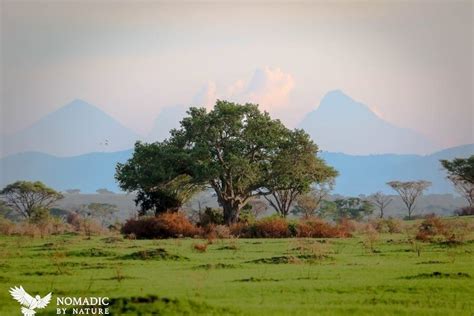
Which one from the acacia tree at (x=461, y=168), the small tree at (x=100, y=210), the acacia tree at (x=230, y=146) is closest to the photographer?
the acacia tree at (x=230, y=146)

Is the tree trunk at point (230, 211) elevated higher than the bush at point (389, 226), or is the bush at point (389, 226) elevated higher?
the tree trunk at point (230, 211)

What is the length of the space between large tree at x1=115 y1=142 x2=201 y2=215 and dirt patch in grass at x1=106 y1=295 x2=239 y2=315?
27.4 metres

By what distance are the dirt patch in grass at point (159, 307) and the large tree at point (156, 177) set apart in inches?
1080

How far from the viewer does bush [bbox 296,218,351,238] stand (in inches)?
1280

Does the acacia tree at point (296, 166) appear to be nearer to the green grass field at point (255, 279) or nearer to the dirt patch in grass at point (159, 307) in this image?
the green grass field at point (255, 279)

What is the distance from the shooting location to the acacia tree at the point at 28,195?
191 feet

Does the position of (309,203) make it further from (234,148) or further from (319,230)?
(319,230)

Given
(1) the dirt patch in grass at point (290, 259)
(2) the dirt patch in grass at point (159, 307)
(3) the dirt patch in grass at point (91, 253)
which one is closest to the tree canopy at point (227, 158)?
(3) the dirt patch in grass at point (91, 253)

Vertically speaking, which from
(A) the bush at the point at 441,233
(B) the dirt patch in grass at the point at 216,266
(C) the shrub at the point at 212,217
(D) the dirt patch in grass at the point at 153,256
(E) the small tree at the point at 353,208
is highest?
(E) the small tree at the point at 353,208

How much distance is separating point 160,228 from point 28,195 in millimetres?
30623

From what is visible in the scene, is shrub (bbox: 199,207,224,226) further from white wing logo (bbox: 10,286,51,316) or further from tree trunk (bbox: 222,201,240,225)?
white wing logo (bbox: 10,286,51,316)

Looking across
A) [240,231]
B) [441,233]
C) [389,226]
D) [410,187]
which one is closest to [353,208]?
[410,187]

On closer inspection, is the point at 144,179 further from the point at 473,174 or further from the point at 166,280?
the point at 473,174

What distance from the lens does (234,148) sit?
131ft
